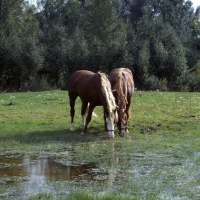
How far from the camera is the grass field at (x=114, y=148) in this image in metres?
7.32

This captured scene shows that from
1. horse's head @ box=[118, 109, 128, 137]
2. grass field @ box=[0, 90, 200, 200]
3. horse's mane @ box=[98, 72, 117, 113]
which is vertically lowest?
grass field @ box=[0, 90, 200, 200]

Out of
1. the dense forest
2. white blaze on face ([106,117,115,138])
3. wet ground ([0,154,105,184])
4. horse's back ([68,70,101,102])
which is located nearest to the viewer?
wet ground ([0,154,105,184])

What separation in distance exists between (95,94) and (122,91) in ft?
2.93

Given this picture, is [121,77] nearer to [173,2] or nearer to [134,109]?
[134,109]

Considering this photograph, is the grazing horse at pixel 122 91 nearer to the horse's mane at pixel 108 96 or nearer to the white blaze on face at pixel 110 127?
the horse's mane at pixel 108 96

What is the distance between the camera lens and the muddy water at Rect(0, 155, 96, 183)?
855 centimetres

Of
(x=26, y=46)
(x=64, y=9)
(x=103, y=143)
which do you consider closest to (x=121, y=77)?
(x=103, y=143)

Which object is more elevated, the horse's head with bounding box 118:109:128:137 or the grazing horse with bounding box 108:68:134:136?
the grazing horse with bounding box 108:68:134:136

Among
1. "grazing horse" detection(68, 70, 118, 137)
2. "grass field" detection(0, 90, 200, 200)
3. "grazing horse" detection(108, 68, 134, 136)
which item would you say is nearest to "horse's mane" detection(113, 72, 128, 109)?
"grazing horse" detection(108, 68, 134, 136)

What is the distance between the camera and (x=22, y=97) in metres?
23.3

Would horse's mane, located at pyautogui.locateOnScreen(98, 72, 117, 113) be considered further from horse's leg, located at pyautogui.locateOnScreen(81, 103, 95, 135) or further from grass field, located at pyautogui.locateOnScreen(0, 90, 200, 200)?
grass field, located at pyautogui.locateOnScreen(0, 90, 200, 200)

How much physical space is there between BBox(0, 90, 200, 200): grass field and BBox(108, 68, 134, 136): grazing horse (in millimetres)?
437

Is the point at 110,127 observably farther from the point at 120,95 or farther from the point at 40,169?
the point at 40,169

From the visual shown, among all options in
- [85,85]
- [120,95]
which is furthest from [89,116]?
[120,95]
